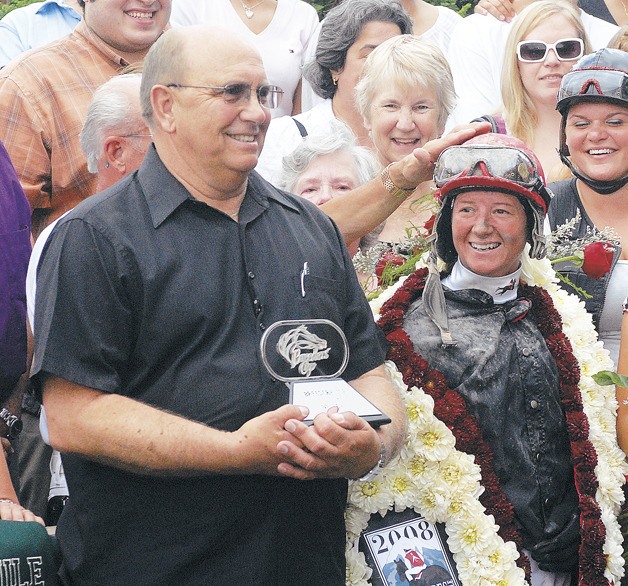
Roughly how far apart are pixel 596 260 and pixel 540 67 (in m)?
1.96

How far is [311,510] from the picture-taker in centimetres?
355

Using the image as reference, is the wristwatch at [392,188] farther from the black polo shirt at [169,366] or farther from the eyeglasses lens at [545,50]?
the eyeglasses lens at [545,50]

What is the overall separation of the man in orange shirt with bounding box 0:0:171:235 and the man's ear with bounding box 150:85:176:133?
176 cm

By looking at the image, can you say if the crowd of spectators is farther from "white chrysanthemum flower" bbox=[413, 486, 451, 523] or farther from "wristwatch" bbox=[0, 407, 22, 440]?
"white chrysanthemum flower" bbox=[413, 486, 451, 523]

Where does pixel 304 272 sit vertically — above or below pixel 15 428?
above

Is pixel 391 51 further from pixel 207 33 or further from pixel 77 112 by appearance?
pixel 207 33

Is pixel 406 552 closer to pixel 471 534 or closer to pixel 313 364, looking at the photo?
pixel 471 534

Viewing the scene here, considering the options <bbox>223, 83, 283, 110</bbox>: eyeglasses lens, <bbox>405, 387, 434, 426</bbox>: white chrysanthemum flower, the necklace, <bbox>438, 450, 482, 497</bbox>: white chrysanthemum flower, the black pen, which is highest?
the necklace

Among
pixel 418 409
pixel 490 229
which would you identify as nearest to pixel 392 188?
pixel 490 229

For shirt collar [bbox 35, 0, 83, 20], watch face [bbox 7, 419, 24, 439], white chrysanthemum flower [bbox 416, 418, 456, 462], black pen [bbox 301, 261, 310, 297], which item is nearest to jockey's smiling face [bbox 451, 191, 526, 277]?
white chrysanthemum flower [bbox 416, 418, 456, 462]

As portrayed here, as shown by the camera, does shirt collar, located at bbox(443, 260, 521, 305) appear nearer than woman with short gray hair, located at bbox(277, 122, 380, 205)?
Yes

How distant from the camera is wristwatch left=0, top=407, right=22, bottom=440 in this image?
4125 mm

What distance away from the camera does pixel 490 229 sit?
4340 millimetres

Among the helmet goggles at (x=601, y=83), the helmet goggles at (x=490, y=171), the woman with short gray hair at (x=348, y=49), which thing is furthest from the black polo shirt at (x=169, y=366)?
the woman with short gray hair at (x=348, y=49)
